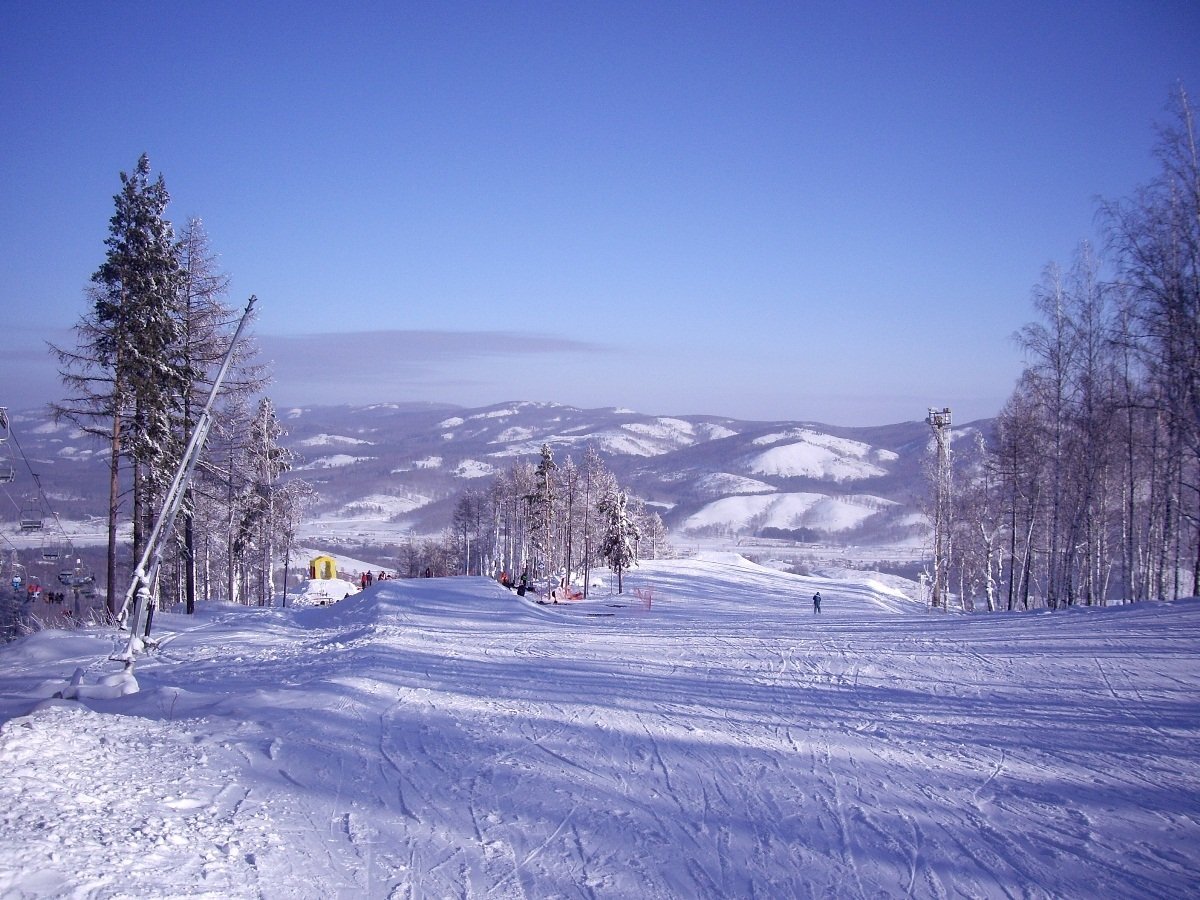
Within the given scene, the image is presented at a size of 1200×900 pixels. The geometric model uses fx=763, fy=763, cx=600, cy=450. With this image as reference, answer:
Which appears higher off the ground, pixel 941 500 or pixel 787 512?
pixel 941 500

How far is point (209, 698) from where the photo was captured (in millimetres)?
11375

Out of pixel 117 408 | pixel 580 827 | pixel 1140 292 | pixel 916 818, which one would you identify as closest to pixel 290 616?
pixel 117 408

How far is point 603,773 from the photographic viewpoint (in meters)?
8.91

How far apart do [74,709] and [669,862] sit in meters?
7.63

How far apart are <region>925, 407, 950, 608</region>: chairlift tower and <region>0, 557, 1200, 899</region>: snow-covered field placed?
20882 millimetres

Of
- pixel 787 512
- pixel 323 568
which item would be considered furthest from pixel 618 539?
pixel 787 512

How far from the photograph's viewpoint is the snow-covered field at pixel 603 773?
6277mm

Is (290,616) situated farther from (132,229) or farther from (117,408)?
(132,229)

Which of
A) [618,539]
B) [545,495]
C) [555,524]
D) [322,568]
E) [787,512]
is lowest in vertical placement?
[787,512]

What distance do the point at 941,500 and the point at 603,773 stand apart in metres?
33.3

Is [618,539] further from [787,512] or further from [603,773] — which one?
[787,512]

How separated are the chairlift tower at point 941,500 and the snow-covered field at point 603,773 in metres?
20.9

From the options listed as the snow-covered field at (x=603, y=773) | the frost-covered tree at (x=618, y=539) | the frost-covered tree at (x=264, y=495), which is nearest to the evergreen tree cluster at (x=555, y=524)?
the frost-covered tree at (x=618, y=539)

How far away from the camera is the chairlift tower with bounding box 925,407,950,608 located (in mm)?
37438
